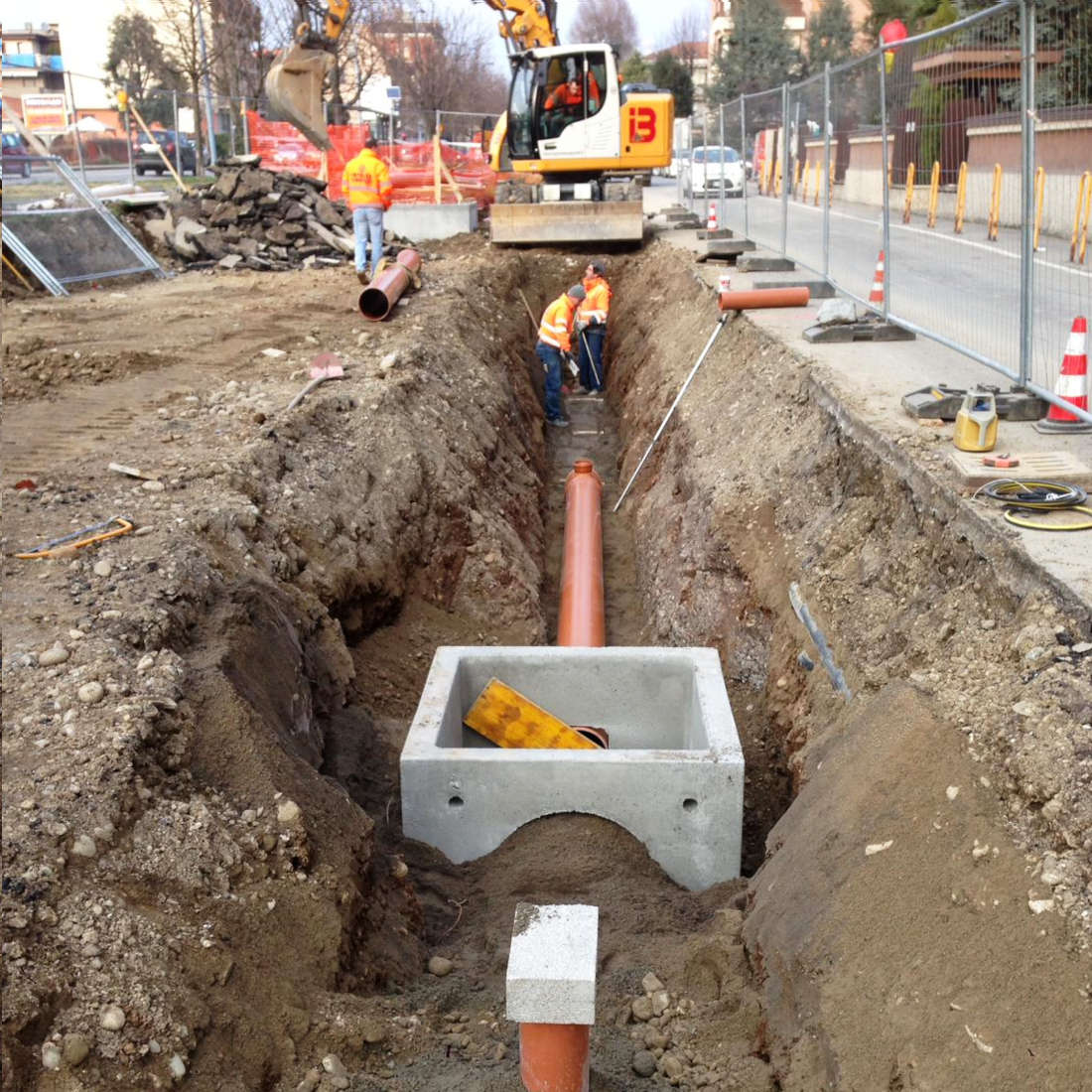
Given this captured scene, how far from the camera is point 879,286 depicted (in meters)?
9.85

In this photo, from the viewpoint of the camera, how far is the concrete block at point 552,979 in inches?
113

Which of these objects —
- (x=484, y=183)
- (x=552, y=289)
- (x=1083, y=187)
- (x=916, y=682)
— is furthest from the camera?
(x=484, y=183)

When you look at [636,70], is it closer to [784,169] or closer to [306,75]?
[306,75]

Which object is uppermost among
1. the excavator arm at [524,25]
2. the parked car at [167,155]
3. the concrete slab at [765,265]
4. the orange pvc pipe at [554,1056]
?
the excavator arm at [524,25]

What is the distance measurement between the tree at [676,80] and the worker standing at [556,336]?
46446 millimetres

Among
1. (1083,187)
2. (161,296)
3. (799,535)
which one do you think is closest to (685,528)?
(799,535)

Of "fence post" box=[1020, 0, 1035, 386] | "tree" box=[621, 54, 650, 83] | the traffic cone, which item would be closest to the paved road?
the traffic cone

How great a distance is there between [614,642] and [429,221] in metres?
13.2

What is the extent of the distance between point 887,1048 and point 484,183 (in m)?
22.9

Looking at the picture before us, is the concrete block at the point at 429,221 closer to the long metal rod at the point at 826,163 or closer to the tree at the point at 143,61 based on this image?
the long metal rod at the point at 826,163

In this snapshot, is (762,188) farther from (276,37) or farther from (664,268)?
(276,37)

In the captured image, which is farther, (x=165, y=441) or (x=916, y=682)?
(x=165, y=441)

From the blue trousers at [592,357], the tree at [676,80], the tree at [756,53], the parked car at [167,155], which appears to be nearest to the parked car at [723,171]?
the blue trousers at [592,357]

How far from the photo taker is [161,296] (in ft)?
44.4
